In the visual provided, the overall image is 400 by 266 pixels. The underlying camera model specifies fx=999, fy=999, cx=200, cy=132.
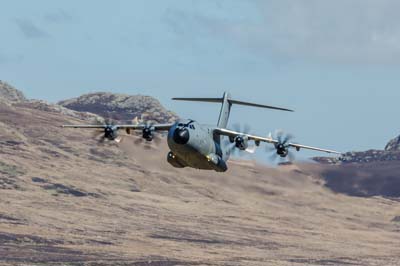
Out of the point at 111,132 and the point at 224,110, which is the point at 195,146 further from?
the point at 224,110

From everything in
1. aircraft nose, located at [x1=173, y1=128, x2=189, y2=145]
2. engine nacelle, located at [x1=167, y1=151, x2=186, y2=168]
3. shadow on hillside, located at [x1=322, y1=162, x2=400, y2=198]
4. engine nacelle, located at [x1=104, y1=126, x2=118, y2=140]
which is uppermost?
shadow on hillside, located at [x1=322, y1=162, x2=400, y2=198]

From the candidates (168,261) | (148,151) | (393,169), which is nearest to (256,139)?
(148,151)

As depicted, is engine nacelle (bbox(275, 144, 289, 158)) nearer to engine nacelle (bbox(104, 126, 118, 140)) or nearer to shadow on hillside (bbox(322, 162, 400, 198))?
engine nacelle (bbox(104, 126, 118, 140))

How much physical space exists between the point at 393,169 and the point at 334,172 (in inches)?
1575

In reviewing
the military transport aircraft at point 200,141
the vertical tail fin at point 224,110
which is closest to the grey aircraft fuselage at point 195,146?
the military transport aircraft at point 200,141

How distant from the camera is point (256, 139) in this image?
87.6 meters

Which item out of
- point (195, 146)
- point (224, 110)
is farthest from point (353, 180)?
point (195, 146)

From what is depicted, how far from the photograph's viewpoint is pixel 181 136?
7844 centimetres

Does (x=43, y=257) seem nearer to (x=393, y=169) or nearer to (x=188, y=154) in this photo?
(x=393, y=169)

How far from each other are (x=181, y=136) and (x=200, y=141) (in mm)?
2783

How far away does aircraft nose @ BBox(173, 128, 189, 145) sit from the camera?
78.4m

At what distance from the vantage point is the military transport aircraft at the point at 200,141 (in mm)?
79312

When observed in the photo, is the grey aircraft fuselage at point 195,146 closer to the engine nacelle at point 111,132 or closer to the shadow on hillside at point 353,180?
the engine nacelle at point 111,132

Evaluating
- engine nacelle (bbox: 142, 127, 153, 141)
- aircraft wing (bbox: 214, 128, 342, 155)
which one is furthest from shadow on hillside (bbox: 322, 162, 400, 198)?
engine nacelle (bbox: 142, 127, 153, 141)
